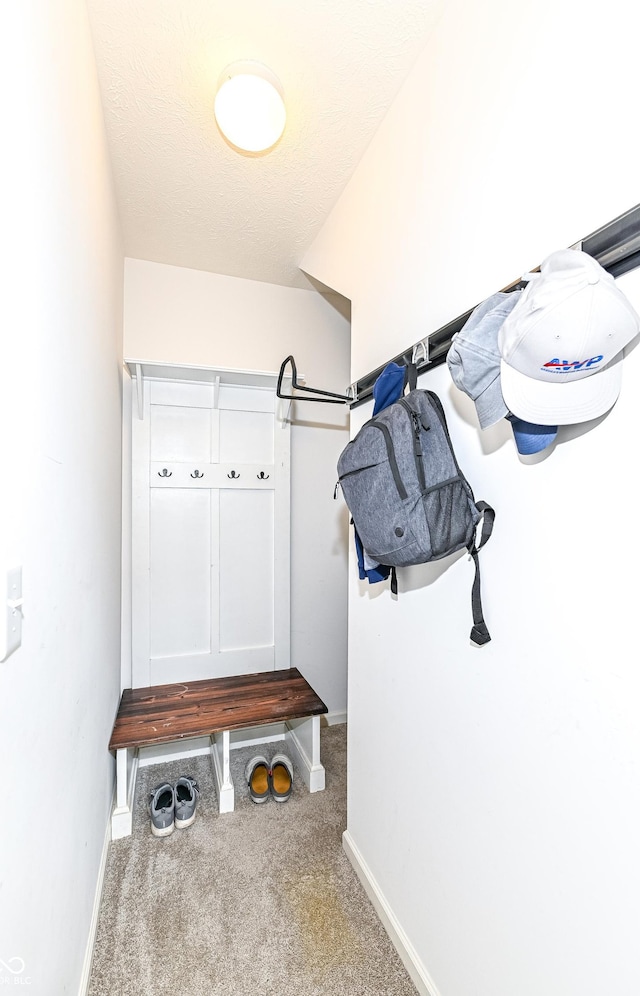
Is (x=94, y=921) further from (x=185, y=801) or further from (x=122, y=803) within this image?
(x=185, y=801)

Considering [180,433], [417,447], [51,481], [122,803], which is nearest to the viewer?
[51,481]

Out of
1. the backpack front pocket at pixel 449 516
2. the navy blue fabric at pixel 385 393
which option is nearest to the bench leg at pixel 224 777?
the navy blue fabric at pixel 385 393

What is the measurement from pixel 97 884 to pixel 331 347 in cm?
260

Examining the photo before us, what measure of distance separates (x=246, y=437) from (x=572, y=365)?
2.02 meters

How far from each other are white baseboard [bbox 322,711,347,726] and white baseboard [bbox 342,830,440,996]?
0.98 meters

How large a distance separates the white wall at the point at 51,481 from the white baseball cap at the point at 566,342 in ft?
2.56

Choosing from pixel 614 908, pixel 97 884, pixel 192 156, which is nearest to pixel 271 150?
pixel 192 156

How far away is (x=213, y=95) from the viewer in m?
1.38

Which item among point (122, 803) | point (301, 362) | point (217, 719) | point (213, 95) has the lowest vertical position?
point (122, 803)

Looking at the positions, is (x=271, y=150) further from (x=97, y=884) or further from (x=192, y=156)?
(x=97, y=884)

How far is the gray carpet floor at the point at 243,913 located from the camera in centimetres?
124

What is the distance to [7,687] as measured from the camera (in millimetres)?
664

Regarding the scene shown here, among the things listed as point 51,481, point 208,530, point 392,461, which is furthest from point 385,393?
point 208,530

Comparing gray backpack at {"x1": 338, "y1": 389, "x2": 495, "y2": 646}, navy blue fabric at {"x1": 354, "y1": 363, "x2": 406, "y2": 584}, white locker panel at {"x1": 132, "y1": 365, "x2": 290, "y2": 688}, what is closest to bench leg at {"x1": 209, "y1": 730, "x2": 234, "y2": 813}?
white locker panel at {"x1": 132, "y1": 365, "x2": 290, "y2": 688}
